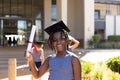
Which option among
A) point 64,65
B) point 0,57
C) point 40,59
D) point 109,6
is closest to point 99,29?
point 109,6

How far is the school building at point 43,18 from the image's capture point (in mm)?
32562

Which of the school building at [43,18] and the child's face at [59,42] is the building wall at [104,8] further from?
the child's face at [59,42]

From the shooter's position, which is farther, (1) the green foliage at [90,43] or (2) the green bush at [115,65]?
(1) the green foliage at [90,43]

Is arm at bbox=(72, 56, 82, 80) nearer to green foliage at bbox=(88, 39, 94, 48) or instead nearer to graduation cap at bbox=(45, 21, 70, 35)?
graduation cap at bbox=(45, 21, 70, 35)

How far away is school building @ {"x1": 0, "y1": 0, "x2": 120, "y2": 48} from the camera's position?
32.6 m

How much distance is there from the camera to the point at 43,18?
3653 cm

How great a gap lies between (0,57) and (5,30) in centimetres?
1770

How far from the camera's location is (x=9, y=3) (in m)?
37.5

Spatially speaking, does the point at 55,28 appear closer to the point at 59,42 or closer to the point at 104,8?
the point at 59,42

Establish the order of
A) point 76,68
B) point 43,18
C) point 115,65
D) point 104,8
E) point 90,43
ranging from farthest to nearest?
point 104,8 → point 43,18 → point 90,43 → point 115,65 → point 76,68

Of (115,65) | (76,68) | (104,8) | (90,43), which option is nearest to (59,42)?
(76,68)

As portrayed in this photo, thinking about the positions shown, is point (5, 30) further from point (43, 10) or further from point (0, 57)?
point (0, 57)

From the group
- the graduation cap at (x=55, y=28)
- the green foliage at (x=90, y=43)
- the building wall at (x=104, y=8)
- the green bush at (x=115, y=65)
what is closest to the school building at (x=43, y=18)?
the green foliage at (x=90, y=43)

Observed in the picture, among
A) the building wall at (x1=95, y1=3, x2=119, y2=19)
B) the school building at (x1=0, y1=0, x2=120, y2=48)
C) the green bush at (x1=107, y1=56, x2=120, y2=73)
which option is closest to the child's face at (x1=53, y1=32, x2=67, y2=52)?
the green bush at (x1=107, y1=56, x2=120, y2=73)
